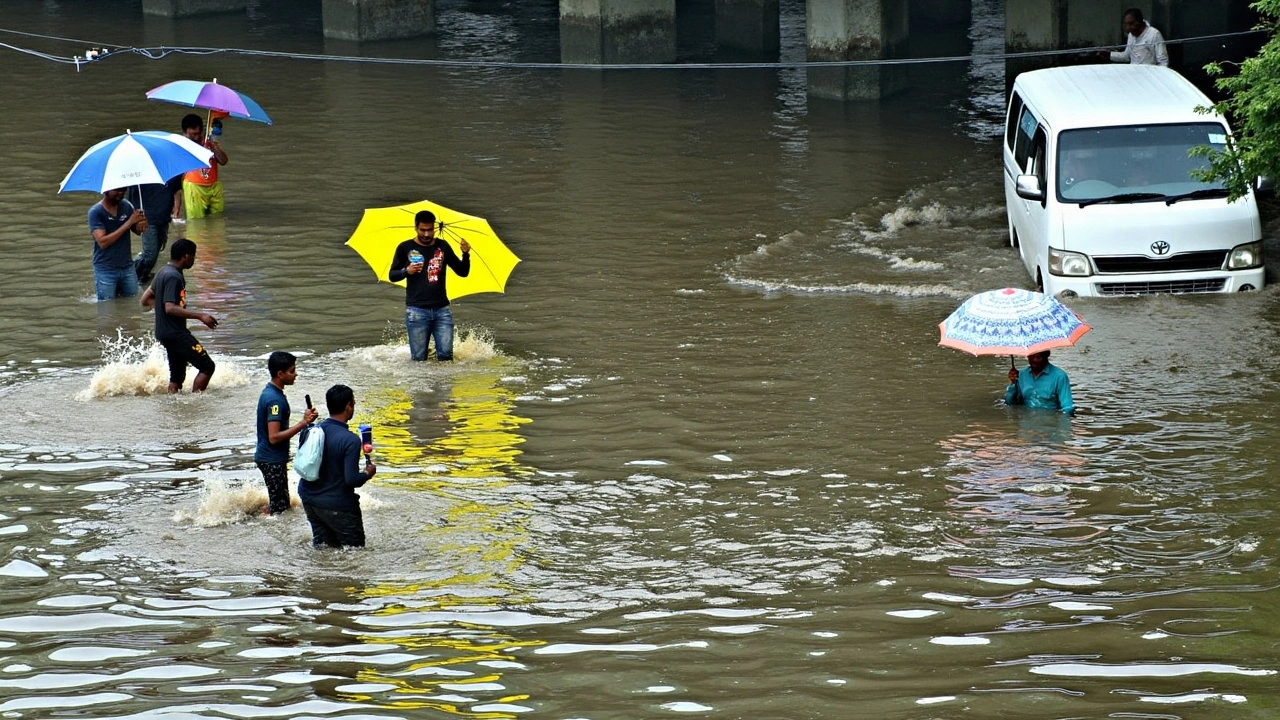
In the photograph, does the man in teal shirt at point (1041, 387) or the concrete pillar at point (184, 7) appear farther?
the concrete pillar at point (184, 7)

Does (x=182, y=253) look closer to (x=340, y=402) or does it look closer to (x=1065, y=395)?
(x=340, y=402)

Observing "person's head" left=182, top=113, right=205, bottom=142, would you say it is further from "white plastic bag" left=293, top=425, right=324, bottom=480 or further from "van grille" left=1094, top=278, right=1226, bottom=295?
"van grille" left=1094, top=278, right=1226, bottom=295

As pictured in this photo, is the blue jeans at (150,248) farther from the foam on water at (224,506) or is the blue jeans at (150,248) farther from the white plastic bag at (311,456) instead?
the white plastic bag at (311,456)

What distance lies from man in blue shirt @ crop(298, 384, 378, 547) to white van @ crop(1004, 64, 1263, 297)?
26.0 ft

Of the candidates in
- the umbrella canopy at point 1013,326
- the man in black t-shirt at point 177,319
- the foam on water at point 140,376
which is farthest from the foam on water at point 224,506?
the umbrella canopy at point 1013,326

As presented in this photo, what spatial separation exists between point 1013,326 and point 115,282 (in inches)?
352

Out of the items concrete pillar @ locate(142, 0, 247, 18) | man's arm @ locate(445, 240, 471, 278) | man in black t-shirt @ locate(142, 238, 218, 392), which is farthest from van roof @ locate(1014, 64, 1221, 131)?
concrete pillar @ locate(142, 0, 247, 18)

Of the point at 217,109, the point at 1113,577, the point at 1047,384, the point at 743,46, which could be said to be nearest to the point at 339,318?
the point at 217,109

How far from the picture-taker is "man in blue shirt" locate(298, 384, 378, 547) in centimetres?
955

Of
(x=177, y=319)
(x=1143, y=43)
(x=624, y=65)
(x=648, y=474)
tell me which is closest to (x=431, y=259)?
(x=177, y=319)

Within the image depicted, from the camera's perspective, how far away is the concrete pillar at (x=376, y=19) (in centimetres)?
3306

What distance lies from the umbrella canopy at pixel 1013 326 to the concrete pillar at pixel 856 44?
15.3 meters

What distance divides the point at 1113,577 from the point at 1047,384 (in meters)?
3.39

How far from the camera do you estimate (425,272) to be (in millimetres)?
14164
